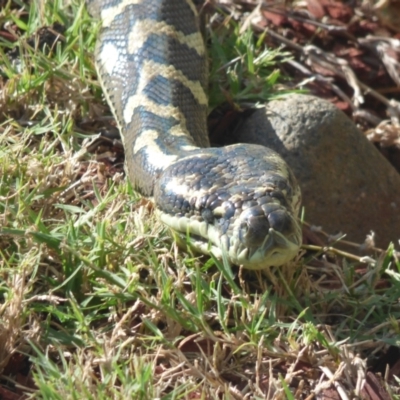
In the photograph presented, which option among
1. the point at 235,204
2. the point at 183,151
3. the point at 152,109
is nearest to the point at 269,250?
the point at 235,204

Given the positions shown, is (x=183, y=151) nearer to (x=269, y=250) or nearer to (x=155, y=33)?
(x=269, y=250)

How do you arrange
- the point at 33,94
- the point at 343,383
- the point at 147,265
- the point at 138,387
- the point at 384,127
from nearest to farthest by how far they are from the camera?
1. the point at 138,387
2. the point at 343,383
3. the point at 147,265
4. the point at 33,94
5. the point at 384,127

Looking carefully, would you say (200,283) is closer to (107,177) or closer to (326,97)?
(107,177)

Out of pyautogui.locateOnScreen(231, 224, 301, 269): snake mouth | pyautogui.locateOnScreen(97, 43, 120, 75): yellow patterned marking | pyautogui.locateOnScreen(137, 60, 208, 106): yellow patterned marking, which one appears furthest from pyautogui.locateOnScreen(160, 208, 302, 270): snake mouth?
pyautogui.locateOnScreen(97, 43, 120, 75): yellow patterned marking

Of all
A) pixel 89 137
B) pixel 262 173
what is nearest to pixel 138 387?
pixel 262 173

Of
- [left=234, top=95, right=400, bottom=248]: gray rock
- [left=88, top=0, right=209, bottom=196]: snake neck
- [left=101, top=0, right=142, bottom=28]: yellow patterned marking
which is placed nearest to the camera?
[left=88, top=0, right=209, bottom=196]: snake neck

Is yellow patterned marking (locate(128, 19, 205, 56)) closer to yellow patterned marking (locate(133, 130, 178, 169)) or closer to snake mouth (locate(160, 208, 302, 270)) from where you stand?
Answer: yellow patterned marking (locate(133, 130, 178, 169))

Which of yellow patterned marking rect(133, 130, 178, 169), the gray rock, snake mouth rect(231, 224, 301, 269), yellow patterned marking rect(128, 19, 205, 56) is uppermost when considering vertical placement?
yellow patterned marking rect(128, 19, 205, 56)
